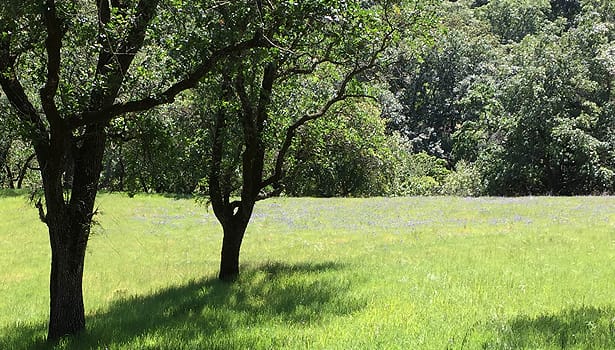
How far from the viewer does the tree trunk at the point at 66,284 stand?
839 cm

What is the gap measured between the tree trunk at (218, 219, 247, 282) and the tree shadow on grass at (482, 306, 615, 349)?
7.55 m

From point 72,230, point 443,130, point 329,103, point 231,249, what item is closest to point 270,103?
point 329,103

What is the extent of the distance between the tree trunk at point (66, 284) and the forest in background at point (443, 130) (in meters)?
1.42

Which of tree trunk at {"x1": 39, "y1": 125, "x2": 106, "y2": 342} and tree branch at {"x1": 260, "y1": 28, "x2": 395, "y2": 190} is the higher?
tree branch at {"x1": 260, "y1": 28, "x2": 395, "y2": 190}

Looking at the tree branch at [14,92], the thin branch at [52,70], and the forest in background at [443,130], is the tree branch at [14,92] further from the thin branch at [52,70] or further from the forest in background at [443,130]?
the thin branch at [52,70]

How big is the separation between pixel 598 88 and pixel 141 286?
4395 cm

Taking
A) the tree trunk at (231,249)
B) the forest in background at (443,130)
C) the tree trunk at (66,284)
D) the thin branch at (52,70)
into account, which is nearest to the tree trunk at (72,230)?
the tree trunk at (66,284)

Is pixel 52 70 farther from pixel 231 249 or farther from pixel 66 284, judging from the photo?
pixel 231 249

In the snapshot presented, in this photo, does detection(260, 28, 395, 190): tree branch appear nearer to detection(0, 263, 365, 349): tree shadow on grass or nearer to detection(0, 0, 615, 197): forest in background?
detection(0, 0, 615, 197): forest in background

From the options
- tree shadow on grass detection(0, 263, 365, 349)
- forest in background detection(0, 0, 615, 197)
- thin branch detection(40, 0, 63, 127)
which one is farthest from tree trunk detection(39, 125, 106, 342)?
thin branch detection(40, 0, 63, 127)

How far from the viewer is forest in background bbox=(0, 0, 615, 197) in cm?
1194

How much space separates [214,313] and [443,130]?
74559 mm

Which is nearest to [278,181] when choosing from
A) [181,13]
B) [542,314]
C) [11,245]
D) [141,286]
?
[141,286]

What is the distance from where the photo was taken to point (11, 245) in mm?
23141
